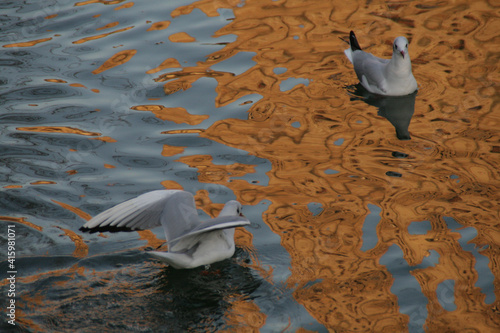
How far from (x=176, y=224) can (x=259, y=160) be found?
179 centimetres

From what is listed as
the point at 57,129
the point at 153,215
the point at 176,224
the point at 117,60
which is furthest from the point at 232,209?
the point at 117,60

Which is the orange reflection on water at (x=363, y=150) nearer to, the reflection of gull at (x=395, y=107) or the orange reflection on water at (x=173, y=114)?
the reflection of gull at (x=395, y=107)

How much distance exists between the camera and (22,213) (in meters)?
6.09

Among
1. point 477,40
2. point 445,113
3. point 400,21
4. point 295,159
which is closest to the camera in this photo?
point 295,159

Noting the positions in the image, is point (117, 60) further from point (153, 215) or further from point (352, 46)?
point (153, 215)

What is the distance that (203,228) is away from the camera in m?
4.69

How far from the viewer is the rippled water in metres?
4.91

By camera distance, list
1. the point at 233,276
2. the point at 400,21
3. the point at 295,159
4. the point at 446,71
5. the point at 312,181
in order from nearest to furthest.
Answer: the point at 233,276 < the point at 312,181 < the point at 295,159 < the point at 446,71 < the point at 400,21

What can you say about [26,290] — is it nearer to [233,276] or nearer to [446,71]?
[233,276]

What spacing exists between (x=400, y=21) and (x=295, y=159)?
4471 millimetres

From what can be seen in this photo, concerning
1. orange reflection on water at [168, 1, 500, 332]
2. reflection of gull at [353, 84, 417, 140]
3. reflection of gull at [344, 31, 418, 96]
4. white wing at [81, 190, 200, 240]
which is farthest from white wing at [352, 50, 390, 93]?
white wing at [81, 190, 200, 240]

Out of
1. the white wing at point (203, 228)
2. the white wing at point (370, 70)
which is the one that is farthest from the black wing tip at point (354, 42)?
the white wing at point (203, 228)

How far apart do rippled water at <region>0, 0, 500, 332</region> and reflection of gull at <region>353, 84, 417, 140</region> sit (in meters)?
0.03

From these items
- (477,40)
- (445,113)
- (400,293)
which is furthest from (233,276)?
(477,40)
